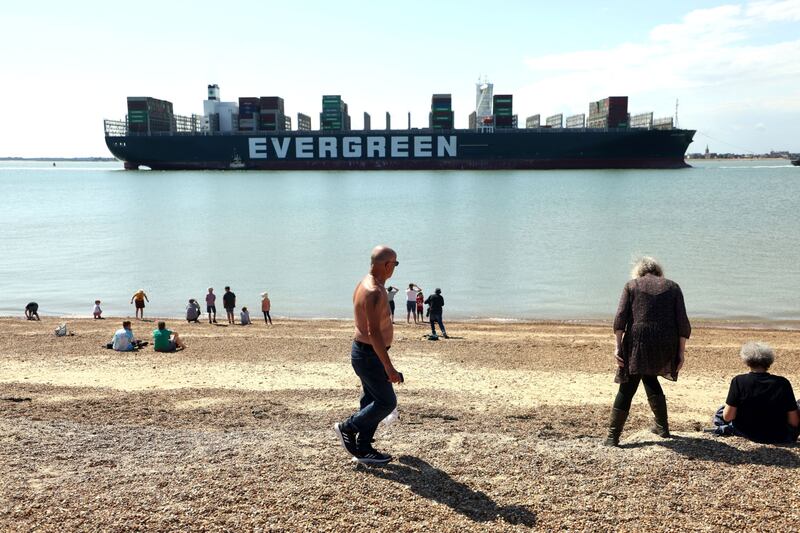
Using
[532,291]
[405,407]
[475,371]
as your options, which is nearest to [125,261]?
[532,291]

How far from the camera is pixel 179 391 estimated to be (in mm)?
7707

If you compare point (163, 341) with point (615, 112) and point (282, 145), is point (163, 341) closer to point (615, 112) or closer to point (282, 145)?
point (282, 145)

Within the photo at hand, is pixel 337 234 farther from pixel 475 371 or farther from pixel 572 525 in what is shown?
pixel 572 525

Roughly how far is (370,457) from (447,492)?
2.15 feet

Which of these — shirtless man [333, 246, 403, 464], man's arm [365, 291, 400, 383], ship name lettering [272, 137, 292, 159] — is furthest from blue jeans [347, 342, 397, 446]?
ship name lettering [272, 137, 292, 159]

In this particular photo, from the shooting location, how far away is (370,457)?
4.34 metres

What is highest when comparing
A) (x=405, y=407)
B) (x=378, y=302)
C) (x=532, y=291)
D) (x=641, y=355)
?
(x=378, y=302)

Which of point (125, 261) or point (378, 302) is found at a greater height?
point (378, 302)

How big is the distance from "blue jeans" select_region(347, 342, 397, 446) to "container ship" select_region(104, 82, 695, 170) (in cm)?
8781

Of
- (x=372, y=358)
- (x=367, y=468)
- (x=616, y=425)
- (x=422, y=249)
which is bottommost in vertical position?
(x=422, y=249)

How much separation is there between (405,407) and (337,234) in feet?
105

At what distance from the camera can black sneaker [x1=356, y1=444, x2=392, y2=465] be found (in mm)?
4328

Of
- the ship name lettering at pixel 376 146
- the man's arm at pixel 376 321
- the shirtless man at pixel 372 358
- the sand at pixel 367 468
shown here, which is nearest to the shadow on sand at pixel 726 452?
the sand at pixel 367 468

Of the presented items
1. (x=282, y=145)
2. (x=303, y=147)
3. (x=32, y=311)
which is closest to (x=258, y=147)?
(x=282, y=145)
